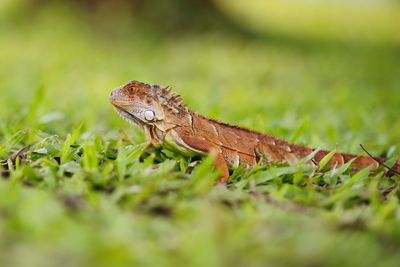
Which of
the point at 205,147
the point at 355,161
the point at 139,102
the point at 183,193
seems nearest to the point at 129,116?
the point at 139,102

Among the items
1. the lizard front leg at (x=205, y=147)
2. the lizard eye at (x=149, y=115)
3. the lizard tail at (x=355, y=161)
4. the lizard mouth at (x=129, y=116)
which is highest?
the lizard mouth at (x=129, y=116)

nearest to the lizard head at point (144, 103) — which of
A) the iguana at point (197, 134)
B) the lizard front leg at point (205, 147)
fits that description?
the iguana at point (197, 134)

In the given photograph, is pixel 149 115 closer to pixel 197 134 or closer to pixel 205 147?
pixel 197 134

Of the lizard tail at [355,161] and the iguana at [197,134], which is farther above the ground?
the iguana at [197,134]

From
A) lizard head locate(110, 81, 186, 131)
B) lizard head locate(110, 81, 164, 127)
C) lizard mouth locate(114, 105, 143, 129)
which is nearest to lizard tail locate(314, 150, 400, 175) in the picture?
lizard head locate(110, 81, 186, 131)

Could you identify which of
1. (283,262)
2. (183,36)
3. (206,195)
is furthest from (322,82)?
(283,262)

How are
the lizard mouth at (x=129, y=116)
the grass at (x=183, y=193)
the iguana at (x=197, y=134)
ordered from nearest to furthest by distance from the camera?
1. the grass at (x=183, y=193)
2. the iguana at (x=197, y=134)
3. the lizard mouth at (x=129, y=116)

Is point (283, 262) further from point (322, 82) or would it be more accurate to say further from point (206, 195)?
point (322, 82)

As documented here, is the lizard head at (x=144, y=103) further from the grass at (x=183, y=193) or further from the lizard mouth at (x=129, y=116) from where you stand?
the grass at (x=183, y=193)
